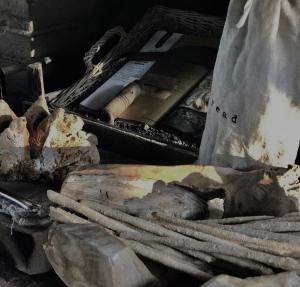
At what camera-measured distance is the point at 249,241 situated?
1090 millimetres

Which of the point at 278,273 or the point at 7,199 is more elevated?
the point at 278,273

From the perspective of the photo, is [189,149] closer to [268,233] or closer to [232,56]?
[232,56]

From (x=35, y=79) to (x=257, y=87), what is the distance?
93 centimetres

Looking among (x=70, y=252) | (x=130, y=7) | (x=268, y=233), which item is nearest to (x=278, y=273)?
(x=268, y=233)

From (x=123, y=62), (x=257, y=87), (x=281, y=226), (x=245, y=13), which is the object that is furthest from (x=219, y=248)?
(x=123, y=62)

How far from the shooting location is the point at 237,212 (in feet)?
4.13

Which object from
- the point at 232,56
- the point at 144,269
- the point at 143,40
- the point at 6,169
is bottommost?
the point at 6,169

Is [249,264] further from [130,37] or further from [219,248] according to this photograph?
[130,37]

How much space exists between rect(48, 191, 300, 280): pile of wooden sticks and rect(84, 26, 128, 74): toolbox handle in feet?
3.42

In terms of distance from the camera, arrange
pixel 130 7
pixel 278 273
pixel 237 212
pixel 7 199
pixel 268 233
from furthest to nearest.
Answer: pixel 130 7 → pixel 7 199 → pixel 237 212 → pixel 268 233 → pixel 278 273

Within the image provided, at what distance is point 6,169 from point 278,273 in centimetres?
95

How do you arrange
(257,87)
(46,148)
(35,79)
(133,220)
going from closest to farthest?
(133,220) → (257,87) → (46,148) → (35,79)

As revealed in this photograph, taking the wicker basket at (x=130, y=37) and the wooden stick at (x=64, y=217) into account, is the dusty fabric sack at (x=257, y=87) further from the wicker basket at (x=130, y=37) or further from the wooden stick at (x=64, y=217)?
the wicker basket at (x=130, y=37)

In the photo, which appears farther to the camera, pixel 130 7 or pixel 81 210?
pixel 130 7
